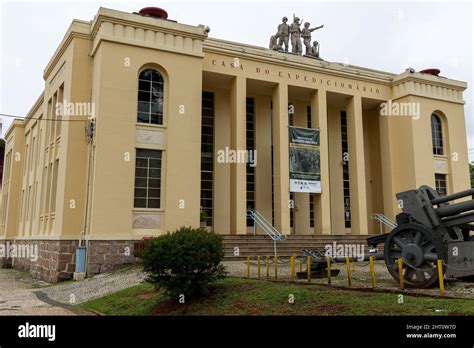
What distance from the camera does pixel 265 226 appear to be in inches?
784

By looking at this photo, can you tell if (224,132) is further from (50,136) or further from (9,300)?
(9,300)

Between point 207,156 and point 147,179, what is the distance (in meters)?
5.30

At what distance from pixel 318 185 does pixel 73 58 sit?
12.5 metres

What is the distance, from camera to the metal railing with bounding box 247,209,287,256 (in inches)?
732

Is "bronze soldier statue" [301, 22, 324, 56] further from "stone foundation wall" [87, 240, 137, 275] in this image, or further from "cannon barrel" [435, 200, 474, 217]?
"cannon barrel" [435, 200, 474, 217]

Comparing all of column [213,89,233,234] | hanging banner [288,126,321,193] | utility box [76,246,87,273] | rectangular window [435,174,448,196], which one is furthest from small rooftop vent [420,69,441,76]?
utility box [76,246,87,273]

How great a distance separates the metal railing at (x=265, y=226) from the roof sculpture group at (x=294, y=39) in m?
8.95

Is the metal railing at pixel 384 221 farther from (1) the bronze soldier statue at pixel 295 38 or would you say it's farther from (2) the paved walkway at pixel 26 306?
(2) the paved walkway at pixel 26 306

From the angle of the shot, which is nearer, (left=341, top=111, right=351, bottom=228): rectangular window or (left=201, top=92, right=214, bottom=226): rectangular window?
(left=201, top=92, right=214, bottom=226): rectangular window

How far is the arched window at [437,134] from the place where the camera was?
24.8 meters

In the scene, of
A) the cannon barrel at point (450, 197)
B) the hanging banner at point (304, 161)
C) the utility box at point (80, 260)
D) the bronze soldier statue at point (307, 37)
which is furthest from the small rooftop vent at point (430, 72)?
the utility box at point (80, 260)

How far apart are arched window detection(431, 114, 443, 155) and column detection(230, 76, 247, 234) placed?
1128 centimetres

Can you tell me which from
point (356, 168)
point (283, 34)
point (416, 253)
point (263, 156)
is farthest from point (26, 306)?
point (283, 34)
